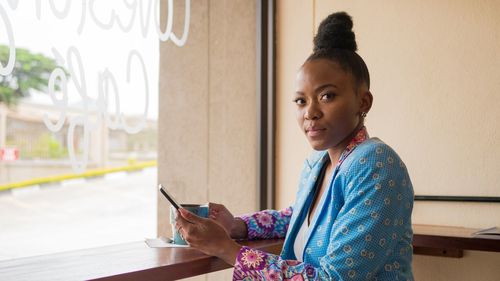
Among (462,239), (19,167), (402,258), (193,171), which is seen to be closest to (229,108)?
(193,171)

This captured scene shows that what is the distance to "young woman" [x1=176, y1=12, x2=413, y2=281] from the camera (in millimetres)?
1376

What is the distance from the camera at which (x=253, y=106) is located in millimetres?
3084

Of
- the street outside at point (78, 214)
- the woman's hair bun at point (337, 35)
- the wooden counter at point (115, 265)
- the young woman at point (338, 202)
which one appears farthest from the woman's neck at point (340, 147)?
the street outside at point (78, 214)

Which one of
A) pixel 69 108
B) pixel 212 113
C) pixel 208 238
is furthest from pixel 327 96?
pixel 212 113

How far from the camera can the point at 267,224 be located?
1.94m

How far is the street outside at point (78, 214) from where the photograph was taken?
2.48 metres

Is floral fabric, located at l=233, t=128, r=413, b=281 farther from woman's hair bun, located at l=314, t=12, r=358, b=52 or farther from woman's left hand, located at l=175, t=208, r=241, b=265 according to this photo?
woman's hair bun, located at l=314, t=12, r=358, b=52

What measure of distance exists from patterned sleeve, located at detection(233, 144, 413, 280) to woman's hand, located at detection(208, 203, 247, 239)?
0.41 m

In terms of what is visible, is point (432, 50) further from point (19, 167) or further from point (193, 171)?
point (19, 167)

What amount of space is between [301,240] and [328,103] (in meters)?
0.42

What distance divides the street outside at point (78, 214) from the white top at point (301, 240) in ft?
3.97

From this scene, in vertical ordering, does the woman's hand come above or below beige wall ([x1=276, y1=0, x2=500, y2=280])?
below

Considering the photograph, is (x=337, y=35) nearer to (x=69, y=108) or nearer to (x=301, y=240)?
(x=301, y=240)

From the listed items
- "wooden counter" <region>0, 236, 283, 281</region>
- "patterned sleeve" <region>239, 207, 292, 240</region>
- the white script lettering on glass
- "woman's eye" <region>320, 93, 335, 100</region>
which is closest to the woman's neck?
"woman's eye" <region>320, 93, 335, 100</region>
